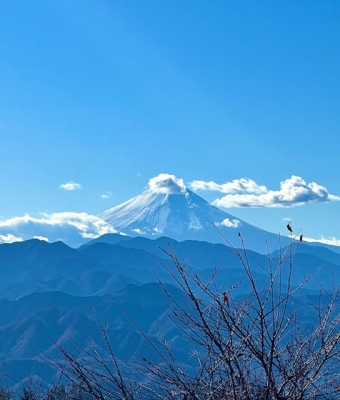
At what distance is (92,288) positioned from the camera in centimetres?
16112

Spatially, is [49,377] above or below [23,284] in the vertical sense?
below

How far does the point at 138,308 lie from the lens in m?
128

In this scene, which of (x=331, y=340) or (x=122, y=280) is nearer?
(x=331, y=340)

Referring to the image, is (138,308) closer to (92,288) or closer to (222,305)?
(92,288)

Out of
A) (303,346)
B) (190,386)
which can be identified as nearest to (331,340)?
(303,346)

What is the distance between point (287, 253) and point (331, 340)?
24.6 inches

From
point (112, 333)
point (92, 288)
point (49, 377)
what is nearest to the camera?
point (49, 377)

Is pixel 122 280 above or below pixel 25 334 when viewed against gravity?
above

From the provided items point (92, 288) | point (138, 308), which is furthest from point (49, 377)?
point (92, 288)

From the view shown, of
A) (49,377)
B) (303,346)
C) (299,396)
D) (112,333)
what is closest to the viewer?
(299,396)

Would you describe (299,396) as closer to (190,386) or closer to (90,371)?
(190,386)

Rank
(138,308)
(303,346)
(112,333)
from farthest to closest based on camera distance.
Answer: (138,308), (112,333), (303,346)

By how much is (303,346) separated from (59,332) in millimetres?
106263

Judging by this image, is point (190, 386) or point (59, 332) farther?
point (59, 332)
